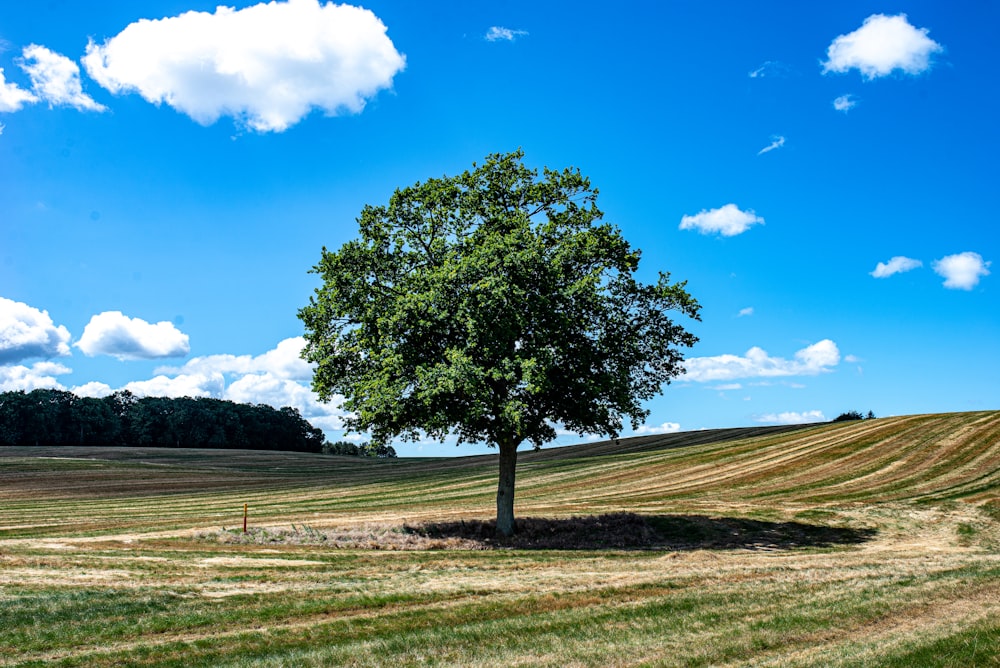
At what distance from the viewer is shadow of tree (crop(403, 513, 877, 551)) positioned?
27234 mm

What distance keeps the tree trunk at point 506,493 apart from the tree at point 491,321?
0.06 m

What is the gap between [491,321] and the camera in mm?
26172

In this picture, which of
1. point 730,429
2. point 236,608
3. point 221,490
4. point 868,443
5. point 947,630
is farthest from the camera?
point 730,429

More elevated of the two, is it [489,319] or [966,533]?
[489,319]

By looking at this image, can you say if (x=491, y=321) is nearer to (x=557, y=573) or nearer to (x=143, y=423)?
(x=557, y=573)

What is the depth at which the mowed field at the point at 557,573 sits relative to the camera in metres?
11.4

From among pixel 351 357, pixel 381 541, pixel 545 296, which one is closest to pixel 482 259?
pixel 545 296

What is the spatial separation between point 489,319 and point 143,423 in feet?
418

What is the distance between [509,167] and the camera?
97.2ft

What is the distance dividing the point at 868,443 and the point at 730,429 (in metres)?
29.2

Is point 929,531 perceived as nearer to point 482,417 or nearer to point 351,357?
point 482,417

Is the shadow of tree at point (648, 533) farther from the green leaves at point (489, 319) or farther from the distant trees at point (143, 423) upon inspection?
the distant trees at point (143, 423)

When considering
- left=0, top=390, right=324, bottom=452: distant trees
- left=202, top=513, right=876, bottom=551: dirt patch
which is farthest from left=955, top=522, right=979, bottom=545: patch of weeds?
left=0, top=390, right=324, bottom=452: distant trees

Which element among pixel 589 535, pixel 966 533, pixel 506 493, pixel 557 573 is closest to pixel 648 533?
pixel 589 535
